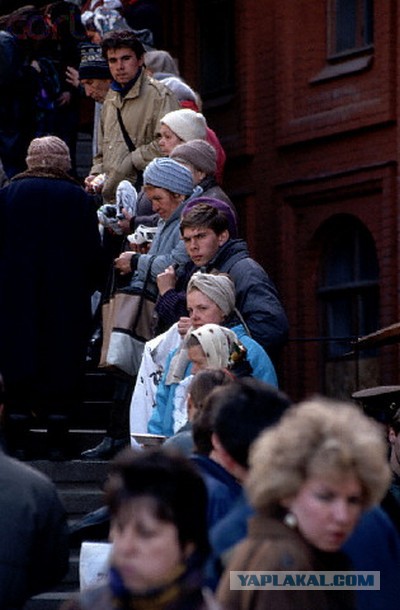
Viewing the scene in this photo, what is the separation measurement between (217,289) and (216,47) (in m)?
12.1

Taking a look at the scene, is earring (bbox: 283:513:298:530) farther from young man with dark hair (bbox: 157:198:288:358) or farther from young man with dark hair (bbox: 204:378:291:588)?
young man with dark hair (bbox: 157:198:288:358)

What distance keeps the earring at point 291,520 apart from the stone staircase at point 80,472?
14.4 feet

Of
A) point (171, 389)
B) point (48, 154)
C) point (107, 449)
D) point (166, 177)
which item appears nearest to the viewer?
point (171, 389)

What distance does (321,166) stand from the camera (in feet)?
66.5

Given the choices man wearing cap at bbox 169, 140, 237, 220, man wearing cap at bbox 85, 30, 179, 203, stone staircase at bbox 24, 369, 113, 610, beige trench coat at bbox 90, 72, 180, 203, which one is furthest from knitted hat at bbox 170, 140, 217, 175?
stone staircase at bbox 24, 369, 113, 610

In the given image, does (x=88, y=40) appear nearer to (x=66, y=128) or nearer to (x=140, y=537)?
(x=66, y=128)

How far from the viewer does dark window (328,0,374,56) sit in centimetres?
2003

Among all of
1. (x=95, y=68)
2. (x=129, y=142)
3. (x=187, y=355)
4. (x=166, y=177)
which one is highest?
(x=95, y=68)

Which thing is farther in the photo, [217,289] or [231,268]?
[231,268]

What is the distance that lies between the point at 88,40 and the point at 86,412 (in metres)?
4.18

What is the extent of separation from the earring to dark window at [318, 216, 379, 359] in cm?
1408

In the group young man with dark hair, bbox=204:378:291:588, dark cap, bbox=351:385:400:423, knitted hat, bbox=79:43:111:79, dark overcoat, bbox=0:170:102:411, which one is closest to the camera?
young man with dark hair, bbox=204:378:291:588

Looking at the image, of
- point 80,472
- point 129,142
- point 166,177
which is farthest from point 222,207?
point 129,142

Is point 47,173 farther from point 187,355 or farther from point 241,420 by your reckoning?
point 241,420
